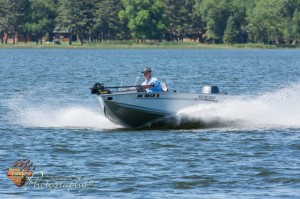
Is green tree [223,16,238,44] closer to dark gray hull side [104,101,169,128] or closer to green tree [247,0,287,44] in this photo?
green tree [247,0,287,44]

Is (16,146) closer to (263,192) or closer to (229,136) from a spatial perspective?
(229,136)

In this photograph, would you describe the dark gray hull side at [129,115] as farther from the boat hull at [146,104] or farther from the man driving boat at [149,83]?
the man driving boat at [149,83]

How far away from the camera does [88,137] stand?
90.0ft

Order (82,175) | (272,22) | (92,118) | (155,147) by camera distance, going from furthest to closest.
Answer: (272,22), (92,118), (155,147), (82,175)

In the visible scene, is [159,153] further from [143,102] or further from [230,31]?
[230,31]

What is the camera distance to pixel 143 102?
2761 cm

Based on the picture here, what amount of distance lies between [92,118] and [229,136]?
5.34 m

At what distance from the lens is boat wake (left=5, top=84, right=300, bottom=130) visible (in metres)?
28.7

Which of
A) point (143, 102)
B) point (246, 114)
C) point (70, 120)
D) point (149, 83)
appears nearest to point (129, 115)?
point (143, 102)

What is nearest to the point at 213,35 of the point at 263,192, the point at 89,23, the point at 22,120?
the point at 89,23

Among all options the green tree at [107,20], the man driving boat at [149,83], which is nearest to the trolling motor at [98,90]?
the man driving boat at [149,83]

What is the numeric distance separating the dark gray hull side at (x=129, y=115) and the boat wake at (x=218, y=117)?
0.59 m

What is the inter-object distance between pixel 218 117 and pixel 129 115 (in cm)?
310

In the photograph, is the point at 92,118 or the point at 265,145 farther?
the point at 92,118
